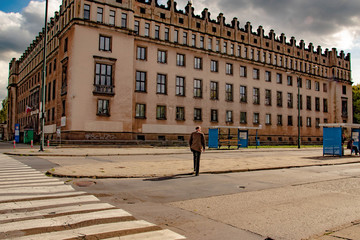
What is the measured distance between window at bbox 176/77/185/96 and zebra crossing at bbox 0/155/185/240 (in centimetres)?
3432

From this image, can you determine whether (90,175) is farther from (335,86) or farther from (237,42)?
(335,86)

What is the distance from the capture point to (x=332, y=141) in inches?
841

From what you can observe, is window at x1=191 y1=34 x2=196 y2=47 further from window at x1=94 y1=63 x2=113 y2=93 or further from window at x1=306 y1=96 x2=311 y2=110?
window at x1=306 y1=96 x2=311 y2=110

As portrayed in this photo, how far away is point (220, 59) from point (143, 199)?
4099 centimetres

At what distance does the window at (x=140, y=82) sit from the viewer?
3788cm

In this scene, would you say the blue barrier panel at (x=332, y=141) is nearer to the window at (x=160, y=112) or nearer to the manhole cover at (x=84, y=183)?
the manhole cover at (x=84, y=183)

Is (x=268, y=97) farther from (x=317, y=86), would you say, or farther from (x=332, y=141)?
(x=332, y=141)

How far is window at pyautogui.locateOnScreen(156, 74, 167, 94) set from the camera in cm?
3953

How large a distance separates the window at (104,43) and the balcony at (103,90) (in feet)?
14.7

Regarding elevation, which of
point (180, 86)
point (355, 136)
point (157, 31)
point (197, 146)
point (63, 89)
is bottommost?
point (197, 146)

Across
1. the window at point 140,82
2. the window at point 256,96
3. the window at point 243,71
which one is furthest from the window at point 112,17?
the window at point 256,96

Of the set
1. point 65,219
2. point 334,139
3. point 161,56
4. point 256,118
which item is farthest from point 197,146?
point 256,118

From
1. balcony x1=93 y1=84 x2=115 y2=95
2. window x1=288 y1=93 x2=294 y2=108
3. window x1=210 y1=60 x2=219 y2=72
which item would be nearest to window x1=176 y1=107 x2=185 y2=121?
window x1=210 y1=60 x2=219 y2=72

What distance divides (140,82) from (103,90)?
18.4ft
